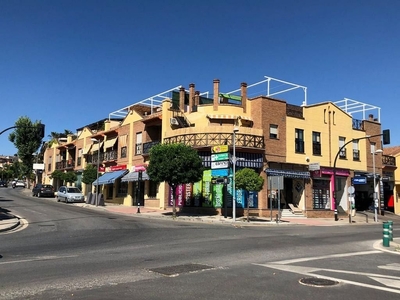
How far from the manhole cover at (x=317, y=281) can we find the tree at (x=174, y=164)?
1869 centimetres

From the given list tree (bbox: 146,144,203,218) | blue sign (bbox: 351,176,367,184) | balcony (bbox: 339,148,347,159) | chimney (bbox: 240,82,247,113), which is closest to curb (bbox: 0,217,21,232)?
tree (bbox: 146,144,203,218)

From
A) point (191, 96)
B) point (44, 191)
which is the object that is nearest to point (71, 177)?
point (44, 191)

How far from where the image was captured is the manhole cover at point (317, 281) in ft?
25.5

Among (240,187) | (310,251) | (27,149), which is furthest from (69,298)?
(27,149)

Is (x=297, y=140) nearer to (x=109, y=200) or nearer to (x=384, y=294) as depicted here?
(x=109, y=200)

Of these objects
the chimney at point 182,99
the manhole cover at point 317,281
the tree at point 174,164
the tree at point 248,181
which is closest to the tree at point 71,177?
the chimney at point 182,99

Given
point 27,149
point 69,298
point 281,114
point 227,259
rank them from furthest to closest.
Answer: point 27,149
point 281,114
point 227,259
point 69,298

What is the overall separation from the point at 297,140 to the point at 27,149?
172ft

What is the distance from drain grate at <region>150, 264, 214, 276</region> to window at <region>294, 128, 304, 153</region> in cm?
2617

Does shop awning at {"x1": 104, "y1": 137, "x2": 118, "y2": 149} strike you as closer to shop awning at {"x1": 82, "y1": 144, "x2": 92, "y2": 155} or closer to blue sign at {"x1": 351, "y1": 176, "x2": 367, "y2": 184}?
shop awning at {"x1": 82, "y1": 144, "x2": 92, "y2": 155}

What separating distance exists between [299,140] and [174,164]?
1331cm

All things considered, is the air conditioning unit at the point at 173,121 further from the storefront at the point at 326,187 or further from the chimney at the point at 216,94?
the storefront at the point at 326,187

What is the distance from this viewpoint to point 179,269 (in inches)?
364

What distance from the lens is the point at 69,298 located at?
6410 millimetres
